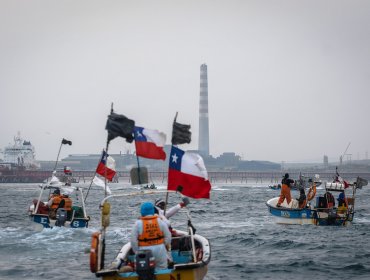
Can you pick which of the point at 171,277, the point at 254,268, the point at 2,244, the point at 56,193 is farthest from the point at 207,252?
the point at 56,193

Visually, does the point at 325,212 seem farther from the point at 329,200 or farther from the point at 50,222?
the point at 50,222

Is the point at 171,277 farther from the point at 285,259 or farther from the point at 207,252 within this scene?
the point at 285,259

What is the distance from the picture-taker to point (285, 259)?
66.3ft

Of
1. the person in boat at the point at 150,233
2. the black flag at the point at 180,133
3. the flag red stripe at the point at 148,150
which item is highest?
the black flag at the point at 180,133

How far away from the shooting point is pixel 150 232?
12180 mm

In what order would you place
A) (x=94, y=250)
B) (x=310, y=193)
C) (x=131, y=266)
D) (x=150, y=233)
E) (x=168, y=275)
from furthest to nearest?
(x=310, y=193) < (x=131, y=266) < (x=168, y=275) < (x=94, y=250) < (x=150, y=233)

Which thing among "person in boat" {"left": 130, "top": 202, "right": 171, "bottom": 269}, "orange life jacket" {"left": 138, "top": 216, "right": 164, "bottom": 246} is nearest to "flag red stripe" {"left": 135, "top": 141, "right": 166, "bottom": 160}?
"person in boat" {"left": 130, "top": 202, "right": 171, "bottom": 269}

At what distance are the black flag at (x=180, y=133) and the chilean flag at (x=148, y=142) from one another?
0.28 metres

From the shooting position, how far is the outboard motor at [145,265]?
1196 centimetres

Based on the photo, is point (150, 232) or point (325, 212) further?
point (325, 212)

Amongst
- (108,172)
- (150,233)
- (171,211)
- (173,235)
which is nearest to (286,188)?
(108,172)

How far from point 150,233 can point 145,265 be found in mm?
616

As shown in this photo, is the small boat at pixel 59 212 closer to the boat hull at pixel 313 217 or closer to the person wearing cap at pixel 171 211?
the boat hull at pixel 313 217

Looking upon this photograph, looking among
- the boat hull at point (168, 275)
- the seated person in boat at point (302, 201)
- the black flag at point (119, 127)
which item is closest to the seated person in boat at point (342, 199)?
the seated person in boat at point (302, 201)
